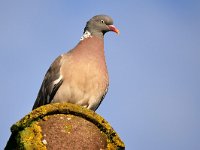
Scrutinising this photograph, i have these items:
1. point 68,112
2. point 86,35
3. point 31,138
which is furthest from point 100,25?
point 31,138

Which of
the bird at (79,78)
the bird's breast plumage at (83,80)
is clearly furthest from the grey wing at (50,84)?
the bird's breast plumage at (83,80)

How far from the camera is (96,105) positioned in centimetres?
862

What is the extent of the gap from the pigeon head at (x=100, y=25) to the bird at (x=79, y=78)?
620 mm

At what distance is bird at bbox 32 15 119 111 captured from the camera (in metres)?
8.39

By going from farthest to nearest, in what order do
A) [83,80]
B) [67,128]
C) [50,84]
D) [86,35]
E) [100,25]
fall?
[100,25]
[86,35]
[50,84]
[83,80]
[67,128]

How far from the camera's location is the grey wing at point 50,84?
8.74 metres

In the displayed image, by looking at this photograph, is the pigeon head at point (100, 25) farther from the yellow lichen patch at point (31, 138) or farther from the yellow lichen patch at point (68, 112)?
the yellow lichen patch at point (31, 138)

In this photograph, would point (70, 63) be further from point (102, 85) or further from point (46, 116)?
point (46, 116)

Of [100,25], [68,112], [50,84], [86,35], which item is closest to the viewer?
[68,112]

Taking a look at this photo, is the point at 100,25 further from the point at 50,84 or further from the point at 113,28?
the point at 50,84

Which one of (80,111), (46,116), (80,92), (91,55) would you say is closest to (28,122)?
(46,116)

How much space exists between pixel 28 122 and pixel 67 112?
446 mm

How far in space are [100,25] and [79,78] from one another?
2069 millimetres

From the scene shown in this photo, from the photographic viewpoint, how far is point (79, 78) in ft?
27.5
